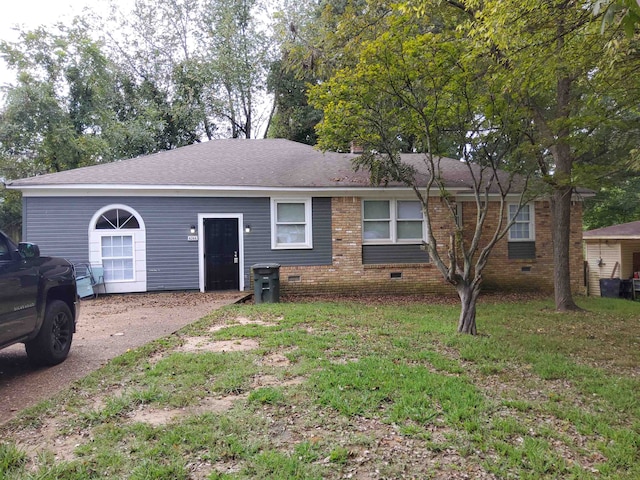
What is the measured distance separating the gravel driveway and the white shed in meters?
15.3

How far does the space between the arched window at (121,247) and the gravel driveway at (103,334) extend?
438mm

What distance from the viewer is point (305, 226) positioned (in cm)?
1164

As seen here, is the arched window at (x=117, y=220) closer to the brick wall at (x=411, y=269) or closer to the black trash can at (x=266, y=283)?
the black trash can at (x=266, y=283)

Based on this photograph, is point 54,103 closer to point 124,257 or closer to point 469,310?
point 124,257

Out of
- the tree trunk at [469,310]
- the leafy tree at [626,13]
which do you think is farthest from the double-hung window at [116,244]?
the leafy tree at [626,13]

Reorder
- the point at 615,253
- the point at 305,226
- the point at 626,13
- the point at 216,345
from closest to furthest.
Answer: the point at 626,13 < the point at 216,345 < the point at 305,226 < the point at 615,253

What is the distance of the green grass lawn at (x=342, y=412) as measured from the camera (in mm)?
2705

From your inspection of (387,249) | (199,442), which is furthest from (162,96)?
(199,442)

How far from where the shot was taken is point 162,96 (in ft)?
72.8

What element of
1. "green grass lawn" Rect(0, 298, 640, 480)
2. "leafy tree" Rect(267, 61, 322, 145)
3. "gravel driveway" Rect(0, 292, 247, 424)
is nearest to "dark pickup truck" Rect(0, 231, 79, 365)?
"gravel driveway" Rect(0, 292, 247, 424)

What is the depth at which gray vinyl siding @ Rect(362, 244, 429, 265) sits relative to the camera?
467 inches

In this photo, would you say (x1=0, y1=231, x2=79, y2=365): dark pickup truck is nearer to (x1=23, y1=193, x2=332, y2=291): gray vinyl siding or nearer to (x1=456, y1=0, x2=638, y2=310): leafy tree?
(x1=23, y1=193, x2=332, y2=291): gray vinyl siding

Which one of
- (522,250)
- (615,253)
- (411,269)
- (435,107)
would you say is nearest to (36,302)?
(435,107)

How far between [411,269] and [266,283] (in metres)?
4.57
